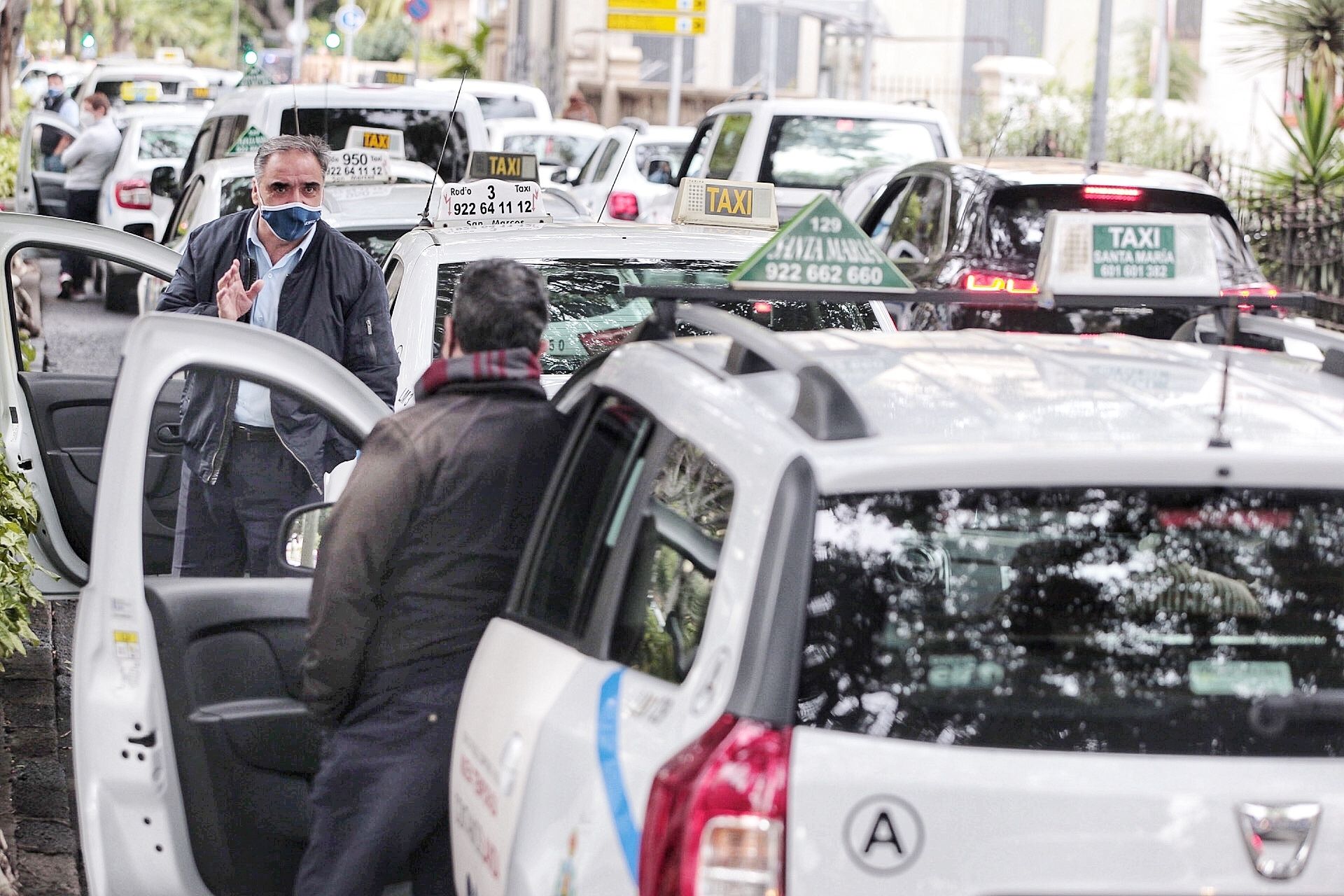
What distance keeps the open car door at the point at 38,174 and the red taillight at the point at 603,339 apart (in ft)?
48.7

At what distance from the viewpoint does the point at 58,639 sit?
25.4 ft

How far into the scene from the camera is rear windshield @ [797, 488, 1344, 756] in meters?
2.80

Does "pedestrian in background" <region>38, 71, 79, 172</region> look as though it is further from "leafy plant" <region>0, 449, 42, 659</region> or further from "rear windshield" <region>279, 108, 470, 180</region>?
"leafy plant" <region>0, 449, 42, 659</region>

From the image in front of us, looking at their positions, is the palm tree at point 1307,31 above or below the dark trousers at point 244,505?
above

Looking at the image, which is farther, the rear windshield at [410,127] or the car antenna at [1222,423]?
the rear windshield at [410,127]

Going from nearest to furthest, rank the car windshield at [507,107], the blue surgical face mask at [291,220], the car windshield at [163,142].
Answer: the blue surgical face mask at [291,220] → the car windshield at [163,142] → the car windshield at [507,107]

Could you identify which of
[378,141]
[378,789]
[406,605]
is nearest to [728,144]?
[378,141]

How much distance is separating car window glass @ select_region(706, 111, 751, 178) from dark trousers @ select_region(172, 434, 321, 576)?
11148 millimetres

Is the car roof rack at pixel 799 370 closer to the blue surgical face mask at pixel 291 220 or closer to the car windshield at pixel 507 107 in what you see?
the blue surgical face mask at pixel 291 220

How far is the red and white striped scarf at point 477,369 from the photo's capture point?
407 cm

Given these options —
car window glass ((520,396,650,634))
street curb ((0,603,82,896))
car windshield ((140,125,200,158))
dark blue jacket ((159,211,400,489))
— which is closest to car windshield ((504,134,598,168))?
car windshield ((140,125,200,158))

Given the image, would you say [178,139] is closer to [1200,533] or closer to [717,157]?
[717,157]

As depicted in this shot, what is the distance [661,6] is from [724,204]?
27797 mm

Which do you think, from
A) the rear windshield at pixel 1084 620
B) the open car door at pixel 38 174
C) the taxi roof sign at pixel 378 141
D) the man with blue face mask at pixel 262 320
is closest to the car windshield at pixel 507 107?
the open car door at pixel 38 174
